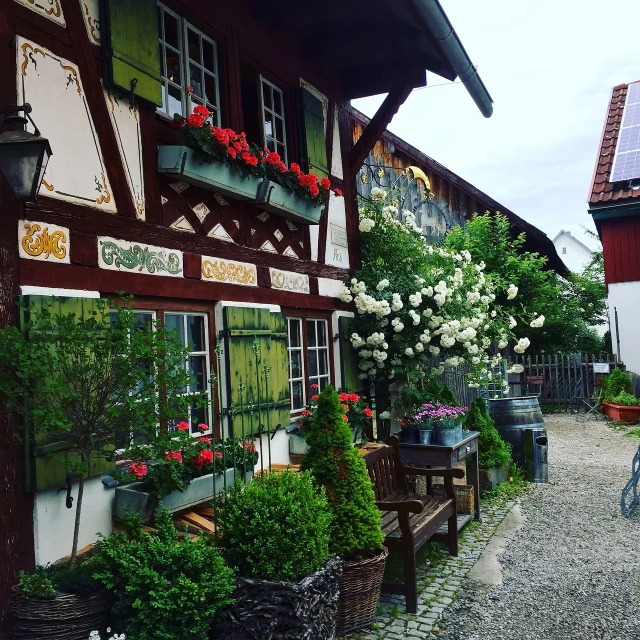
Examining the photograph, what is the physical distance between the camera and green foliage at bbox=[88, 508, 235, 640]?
321 cm

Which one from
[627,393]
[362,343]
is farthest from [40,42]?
[627,393]

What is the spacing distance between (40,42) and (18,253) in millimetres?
1266

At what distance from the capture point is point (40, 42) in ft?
12.4

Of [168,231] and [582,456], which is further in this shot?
[582,456]

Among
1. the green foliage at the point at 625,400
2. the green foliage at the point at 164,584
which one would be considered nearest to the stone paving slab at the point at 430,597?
the green foliage at the point at 164,584

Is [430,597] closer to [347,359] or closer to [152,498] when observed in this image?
[152,498]

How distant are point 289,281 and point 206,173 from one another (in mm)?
1718

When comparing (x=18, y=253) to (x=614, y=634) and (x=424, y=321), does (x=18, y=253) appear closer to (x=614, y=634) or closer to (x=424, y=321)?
(x=614, y=634)

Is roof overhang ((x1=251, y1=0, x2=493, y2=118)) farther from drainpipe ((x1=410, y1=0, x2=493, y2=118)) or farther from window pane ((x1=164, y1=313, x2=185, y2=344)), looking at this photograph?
window pane ((x1=164, y1=313, x2=185, y2=344))

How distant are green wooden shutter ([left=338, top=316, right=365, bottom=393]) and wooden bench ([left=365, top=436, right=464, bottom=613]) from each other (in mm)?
1616

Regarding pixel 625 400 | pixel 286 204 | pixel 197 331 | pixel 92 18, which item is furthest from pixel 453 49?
pixel 625 400

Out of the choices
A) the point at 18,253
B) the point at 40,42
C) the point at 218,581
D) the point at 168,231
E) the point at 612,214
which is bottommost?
the point at 218,581

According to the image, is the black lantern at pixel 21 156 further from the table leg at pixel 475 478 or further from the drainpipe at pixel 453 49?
the table leg at pixel 475 478

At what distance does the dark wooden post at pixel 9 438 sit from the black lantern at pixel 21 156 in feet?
1.00
